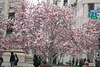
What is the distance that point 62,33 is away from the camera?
2948 centimetres

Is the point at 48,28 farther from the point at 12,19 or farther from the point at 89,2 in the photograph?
the point at 89,2

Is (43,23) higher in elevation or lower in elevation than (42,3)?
lower

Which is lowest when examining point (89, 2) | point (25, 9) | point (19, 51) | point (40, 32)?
point (19, 51)

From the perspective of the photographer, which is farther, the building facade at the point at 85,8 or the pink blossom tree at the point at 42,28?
the building facade at the point at 85,8

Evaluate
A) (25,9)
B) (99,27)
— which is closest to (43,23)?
(25,9)

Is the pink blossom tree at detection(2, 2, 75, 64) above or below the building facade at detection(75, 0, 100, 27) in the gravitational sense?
below

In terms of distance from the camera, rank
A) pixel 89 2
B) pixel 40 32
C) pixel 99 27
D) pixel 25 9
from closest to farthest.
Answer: pixel 40 32
pixel 25 9
pixel 99 27
pixel 89 2

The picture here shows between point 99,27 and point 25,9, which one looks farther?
point 99,27

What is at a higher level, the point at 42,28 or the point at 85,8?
the point at 85,8


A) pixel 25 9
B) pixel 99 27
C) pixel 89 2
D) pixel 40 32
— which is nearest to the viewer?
pixel 40 32

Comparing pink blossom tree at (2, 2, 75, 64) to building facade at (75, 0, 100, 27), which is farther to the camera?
building facade at (75, 0, 100, 27)

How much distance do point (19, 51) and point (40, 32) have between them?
126 inches

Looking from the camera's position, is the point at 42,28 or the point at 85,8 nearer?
the point at 42,28

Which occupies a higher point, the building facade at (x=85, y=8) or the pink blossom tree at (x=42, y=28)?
the building facade at (x=85, y=8)
